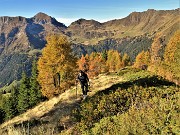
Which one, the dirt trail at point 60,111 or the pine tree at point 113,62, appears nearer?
the dirt trail at point 60,111

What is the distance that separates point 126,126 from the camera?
302 inches

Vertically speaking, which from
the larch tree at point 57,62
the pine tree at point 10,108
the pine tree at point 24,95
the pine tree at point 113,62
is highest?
the larch tree at point 57,62

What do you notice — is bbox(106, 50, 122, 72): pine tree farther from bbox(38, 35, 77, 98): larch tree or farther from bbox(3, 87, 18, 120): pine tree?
bbox(38, 35, 77, 98): larch tree

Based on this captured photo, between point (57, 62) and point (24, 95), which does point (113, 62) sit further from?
point (57, 62)

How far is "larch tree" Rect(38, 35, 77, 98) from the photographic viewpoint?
50.0 m

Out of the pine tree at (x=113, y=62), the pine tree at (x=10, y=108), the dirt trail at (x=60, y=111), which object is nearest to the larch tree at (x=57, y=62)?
the dirt trail at (x=60, y=111)

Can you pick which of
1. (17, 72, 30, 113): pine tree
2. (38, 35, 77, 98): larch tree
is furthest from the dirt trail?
(17, 72, 30, 113): pine tree

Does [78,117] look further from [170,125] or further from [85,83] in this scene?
[85,83]

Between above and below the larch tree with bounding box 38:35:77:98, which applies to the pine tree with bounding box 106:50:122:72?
below

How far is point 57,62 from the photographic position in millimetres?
49906

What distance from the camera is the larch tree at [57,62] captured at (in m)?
50.0

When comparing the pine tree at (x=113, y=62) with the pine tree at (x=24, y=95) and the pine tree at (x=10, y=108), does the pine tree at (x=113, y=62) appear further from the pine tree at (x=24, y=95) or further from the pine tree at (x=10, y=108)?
the pine tree at (x=24, y=95)

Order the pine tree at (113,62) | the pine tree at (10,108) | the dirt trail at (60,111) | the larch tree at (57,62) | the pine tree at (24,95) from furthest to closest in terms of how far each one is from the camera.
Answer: the pine tree at (113,62)
the pine tree at (10,108)
the pine tree at (24,95)
the larch tree at (57,62)
the dirt trail at (60,111)

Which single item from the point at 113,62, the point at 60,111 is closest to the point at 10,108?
the point at 113,62
